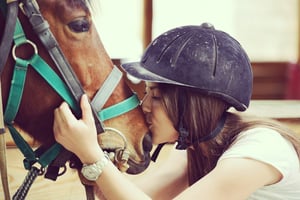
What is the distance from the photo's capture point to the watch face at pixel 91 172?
112 centimetres

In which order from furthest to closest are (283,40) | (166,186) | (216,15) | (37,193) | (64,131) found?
1. (283,40)
2. (216,15)
3. (37,193)
4. (166,186)
5. (64,131)

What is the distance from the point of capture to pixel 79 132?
3.62ft

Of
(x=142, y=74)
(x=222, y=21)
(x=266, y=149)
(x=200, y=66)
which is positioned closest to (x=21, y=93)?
(x=142, y=74)

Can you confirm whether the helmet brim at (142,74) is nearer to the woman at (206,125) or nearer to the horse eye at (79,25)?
the woman at (206,125)

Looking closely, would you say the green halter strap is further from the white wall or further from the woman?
the white wall

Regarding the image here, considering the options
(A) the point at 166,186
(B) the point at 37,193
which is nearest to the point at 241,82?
(A) the point at 166,186

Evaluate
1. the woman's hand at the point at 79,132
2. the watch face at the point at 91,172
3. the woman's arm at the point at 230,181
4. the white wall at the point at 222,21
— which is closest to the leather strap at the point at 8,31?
the woman's hand at the point at 79,132

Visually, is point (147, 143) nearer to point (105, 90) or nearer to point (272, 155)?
point (105, 90)

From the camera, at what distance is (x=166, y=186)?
58.8 inches

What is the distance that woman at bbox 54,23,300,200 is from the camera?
113 centimetres

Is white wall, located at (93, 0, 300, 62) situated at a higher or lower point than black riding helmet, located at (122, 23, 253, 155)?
lower

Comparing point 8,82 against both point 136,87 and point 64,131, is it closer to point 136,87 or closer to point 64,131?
point 64,131

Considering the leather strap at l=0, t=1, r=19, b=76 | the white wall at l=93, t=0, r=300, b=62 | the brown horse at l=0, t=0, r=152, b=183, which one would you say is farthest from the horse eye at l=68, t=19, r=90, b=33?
the white wall at l=93, t=0, r=300, b=62

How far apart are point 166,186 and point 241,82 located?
1.28 ft
